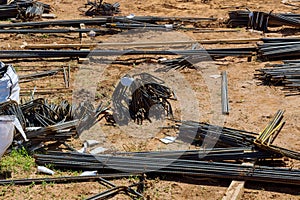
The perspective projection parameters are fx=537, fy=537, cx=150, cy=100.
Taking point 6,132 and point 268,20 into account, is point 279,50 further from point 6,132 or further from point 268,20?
point 6,132

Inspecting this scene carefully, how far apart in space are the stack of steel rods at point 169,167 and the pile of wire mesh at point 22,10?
7177 millimetres

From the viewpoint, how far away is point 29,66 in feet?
34.2

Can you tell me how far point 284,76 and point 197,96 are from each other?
1.57m

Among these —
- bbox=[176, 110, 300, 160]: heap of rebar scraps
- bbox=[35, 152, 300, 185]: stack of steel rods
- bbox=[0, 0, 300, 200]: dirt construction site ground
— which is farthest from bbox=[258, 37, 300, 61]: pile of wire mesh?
bbox=[35, 152, 300, 185]: stack of steel rods

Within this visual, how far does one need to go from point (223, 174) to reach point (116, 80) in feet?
12.5

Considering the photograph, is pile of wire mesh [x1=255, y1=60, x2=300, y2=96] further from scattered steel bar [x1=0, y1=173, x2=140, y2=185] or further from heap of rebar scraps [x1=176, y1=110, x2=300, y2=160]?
scattered steel bar [x1=0, y1=173, x2=140, y2=185]

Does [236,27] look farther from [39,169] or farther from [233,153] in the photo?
[39,169]

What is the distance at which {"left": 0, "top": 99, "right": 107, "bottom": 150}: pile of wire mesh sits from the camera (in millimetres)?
7180

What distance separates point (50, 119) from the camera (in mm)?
7656

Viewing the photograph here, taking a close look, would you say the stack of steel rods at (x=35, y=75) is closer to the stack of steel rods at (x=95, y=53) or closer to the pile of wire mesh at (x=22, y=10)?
the stack of steel rods at (x=95, y=53)

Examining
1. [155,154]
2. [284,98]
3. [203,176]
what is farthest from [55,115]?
[284,98]

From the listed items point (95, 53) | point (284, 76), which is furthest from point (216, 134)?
point (95, 53)

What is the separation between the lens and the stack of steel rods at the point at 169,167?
634 cm

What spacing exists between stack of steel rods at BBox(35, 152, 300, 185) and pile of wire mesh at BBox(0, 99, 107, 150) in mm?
411
